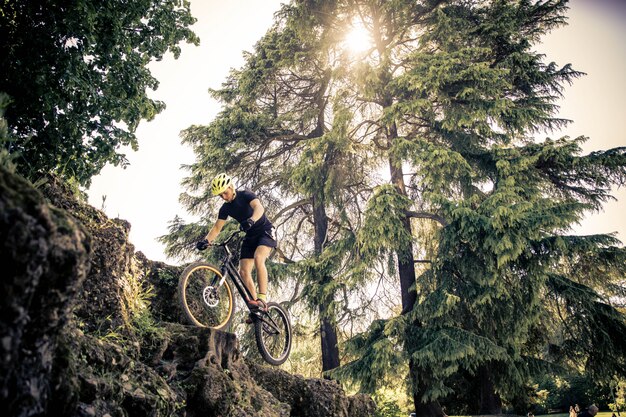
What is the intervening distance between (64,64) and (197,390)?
483 centimetres

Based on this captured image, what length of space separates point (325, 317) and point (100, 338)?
27.1ft

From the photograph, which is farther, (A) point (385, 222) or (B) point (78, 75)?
(A) point (385, 222)

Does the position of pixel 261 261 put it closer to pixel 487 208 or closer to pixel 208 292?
pixel 208 292

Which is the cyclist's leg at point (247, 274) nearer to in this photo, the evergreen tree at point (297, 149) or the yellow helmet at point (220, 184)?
the yellow helmet at point (220, 184)

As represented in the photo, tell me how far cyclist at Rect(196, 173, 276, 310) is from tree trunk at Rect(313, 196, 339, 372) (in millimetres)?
5395

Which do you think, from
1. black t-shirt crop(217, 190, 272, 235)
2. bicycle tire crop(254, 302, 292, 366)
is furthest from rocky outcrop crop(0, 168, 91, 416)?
bicycle tire crop(254, 302, 292, 366)

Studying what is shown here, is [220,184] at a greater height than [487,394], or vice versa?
[220,184]

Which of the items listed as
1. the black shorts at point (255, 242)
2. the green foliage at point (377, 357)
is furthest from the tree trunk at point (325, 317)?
the black shorts at point (255, 242)

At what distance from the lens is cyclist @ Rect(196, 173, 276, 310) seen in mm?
5477

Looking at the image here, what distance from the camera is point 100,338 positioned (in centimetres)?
356

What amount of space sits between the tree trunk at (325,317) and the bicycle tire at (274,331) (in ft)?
12.8

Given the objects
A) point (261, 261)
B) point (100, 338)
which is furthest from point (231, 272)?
point (100, 338)

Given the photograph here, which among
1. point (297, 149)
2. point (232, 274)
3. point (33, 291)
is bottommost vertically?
point (33, 291)

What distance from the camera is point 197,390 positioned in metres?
3.84
